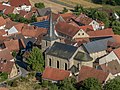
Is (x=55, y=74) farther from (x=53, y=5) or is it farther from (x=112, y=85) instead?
(x=53, y=5)

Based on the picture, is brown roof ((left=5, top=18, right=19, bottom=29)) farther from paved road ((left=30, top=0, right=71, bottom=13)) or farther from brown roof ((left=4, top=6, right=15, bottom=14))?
paved road ((left=30, top=0, right=71, bottom=13))

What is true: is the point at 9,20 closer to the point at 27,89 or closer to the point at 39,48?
the point at 39,48

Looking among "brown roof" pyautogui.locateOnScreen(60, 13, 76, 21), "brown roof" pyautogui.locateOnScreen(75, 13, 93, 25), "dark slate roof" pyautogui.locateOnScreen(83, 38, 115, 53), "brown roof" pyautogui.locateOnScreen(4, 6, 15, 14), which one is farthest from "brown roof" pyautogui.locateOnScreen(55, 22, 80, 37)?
"brown roof" pyautogui.locateOnScreen(4, 6, 15, 14)

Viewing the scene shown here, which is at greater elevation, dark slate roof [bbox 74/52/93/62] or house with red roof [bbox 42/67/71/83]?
dark slate roof [bbox 74/52/93/62]

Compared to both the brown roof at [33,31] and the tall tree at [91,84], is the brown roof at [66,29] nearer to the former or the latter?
the brown roof at [33,31]

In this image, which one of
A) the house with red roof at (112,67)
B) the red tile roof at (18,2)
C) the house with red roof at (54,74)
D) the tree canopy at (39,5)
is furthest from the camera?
the tree canopy at (39,5)

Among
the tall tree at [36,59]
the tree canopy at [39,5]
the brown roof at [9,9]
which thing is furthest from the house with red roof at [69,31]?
the tree canopy at [39,5]

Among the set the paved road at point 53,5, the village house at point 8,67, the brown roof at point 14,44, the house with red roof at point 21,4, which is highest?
the village house at point 8,67
